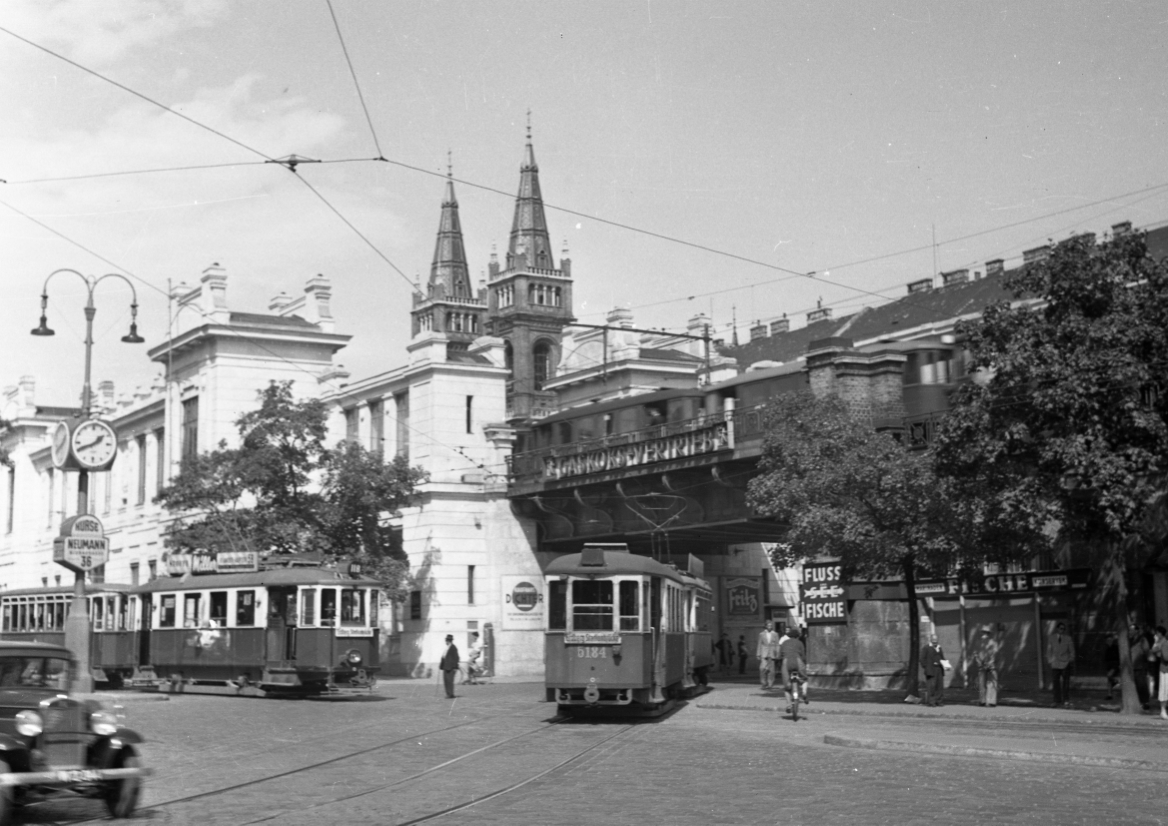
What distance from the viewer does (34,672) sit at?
14.3 m

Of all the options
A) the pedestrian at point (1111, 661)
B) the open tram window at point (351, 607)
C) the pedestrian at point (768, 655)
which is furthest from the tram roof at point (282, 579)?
the pedestrian at point (1111, 661)

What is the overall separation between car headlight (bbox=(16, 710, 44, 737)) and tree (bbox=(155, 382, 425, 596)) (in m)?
34.3

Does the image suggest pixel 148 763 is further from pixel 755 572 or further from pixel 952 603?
pixel 755 572

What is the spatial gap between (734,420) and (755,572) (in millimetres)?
22478

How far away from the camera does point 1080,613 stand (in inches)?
1232

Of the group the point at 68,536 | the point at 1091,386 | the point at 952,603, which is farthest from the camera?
the point at 952,603

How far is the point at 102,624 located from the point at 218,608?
276 inches

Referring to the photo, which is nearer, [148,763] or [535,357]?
[148,763]

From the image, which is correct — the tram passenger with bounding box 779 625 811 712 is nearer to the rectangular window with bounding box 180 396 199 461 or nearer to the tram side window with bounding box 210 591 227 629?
the tram side window with bounding box 210 591 227 629

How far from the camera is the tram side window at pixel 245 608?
35844 millimetres

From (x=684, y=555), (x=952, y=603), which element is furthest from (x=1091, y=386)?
(x=684, y=555)

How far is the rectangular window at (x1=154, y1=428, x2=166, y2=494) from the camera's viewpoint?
67.1 metres

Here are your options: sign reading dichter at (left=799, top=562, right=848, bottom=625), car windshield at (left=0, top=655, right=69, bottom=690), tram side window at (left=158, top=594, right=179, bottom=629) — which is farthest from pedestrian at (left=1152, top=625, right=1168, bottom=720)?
tram side window at (left=158, top=594, right=179, bottom=629)

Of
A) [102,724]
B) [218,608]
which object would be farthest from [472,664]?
[102,724]
